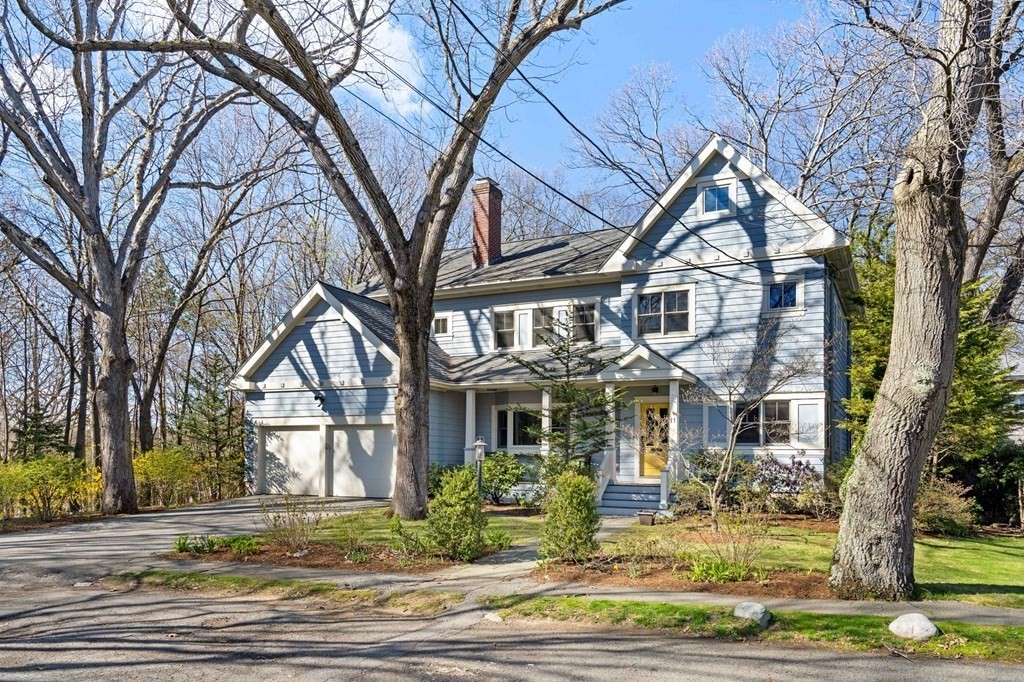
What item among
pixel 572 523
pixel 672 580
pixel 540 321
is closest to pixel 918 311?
pixel 672 580

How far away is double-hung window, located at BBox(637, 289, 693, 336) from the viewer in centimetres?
1780

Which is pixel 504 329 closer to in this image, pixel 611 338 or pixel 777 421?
pixel 611 338

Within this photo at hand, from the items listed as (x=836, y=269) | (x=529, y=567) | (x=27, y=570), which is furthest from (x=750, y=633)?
(x=836, y=269)

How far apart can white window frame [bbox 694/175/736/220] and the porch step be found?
6.74 metres

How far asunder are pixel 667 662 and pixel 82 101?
16.9 metres

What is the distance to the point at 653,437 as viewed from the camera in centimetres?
1573

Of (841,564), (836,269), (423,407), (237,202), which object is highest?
(237,202)

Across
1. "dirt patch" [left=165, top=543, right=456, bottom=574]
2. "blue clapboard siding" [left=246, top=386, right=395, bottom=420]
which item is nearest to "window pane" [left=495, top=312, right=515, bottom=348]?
"blue clapboard siding" [left=246, top=386, right=395, bottom=420]

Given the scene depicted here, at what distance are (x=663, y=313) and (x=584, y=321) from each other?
7.79 feet

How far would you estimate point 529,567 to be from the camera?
9758 mm

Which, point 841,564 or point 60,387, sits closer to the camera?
point 841,564

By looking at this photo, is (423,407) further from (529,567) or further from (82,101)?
(82,101)

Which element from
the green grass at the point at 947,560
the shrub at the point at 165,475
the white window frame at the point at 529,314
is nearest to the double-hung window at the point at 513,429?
the white window frame at the point at 529,314

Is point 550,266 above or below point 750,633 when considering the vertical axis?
above
